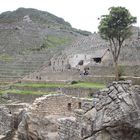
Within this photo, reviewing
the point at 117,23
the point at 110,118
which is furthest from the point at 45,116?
the point at 117,23

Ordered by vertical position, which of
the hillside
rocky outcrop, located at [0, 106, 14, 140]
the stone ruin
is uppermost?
the hillside

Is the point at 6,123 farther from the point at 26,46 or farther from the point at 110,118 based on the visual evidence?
the point at 26,46

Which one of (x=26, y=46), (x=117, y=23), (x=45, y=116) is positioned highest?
(x=117, y=23)

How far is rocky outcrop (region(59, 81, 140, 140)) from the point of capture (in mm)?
7855

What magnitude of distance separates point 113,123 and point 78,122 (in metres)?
2.33

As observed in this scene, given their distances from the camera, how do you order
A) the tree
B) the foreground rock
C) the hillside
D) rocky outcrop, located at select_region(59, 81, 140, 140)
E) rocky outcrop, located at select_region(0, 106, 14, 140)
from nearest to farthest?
rocky outcrop, located at select_region(59, 81, 140, 140) → the foreground rock → rocky outcrop, located at select_region(0, 106, 14, 140) → the tree → the hillside

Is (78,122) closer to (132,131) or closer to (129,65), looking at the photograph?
(132,131)

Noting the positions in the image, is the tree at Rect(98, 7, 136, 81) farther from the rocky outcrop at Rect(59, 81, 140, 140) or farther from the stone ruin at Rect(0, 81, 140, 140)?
the rocky outcrop at Rect(59, 81, 140, 140)

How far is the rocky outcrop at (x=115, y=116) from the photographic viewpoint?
786cm

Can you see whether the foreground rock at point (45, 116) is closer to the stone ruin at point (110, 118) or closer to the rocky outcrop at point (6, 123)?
the rocky outcrop at point (6, 123)

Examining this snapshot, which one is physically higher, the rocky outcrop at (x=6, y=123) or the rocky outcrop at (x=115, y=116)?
the rocky outcrop at (x=115, y=116)

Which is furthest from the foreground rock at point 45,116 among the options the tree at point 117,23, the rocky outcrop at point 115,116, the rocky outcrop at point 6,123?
the tree at point 117,23

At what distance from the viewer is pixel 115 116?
7949 mm

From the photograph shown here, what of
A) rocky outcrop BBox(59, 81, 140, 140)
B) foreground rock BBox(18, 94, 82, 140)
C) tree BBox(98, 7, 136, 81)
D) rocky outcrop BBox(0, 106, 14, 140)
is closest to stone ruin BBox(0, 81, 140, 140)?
rocky outcrop BBox(59, 81, 140, 140)
